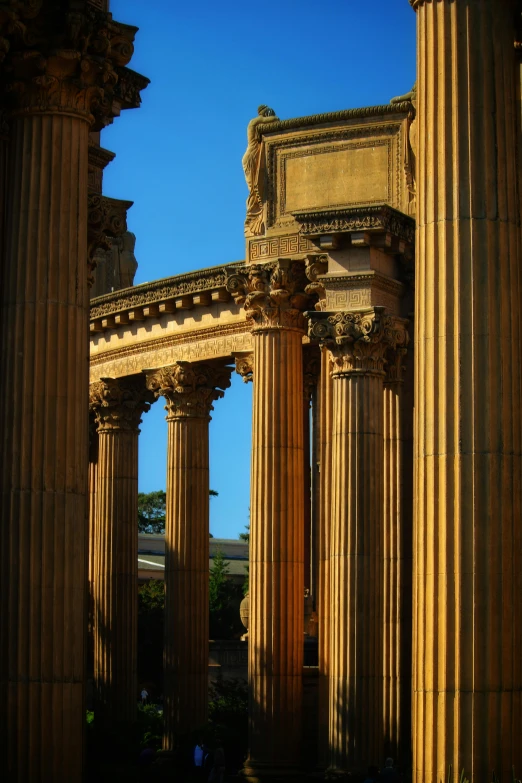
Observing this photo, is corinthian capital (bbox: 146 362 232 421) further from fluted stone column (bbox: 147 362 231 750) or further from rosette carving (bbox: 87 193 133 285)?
rosette carving (bbox: 87 193 133 285)

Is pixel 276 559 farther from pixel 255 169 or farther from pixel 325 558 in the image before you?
pixel 255 169

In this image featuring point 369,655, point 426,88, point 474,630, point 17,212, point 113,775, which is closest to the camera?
point 474,630

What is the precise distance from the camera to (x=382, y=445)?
67.1 metres

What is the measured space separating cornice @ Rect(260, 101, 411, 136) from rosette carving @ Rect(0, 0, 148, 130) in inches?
1254

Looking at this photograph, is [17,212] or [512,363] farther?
[17,212]

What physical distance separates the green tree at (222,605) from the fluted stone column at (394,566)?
74.2m

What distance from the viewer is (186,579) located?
87562 millimetres

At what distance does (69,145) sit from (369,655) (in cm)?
3060

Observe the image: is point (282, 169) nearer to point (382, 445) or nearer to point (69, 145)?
point (382, 445)

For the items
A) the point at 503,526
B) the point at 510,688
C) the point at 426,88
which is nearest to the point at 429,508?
the point at 503,526

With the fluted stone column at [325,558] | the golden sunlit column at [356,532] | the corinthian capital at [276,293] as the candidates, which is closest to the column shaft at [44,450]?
the golden sunlit column at [356,532]

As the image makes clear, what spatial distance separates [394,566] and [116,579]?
28.9 metres

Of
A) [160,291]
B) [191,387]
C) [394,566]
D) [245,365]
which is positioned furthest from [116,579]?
[394,566]

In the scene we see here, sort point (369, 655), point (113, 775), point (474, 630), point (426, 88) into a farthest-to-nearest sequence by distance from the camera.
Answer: point (113, 775)
point (369, 655)
point (426, 88)
point (474, 630)
